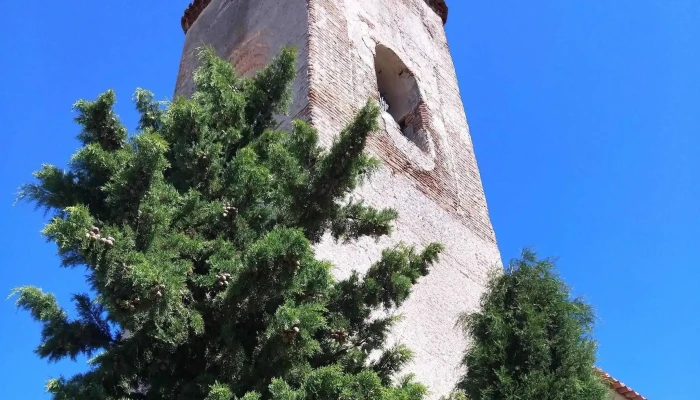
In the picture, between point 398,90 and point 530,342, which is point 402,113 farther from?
point 530,342

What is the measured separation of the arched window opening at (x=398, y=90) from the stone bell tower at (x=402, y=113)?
14 millimetres

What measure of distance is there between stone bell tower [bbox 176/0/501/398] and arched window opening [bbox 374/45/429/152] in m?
0.01

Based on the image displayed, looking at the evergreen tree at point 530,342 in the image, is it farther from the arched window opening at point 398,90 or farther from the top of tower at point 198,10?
the top of tower at point 198,10

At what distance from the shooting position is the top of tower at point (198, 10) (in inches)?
434

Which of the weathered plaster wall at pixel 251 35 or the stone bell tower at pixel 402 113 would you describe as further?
the weathered plaster wall at pixel 251 35

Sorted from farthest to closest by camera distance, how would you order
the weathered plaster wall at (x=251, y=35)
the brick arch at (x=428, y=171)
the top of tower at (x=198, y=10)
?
the top of tower at (x=198, y=10)
the weathered plaster wall at (x=251, y=35)
the brick arch at (x=428, y=171)

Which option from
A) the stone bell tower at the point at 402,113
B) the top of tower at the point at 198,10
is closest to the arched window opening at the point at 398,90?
the stone bell tower at the point at 402,113

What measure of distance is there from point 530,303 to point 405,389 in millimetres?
1439

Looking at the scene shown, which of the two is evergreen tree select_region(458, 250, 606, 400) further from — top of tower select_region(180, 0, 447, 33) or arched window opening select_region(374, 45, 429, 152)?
top of tower select_region(180, 0, 447, 33)

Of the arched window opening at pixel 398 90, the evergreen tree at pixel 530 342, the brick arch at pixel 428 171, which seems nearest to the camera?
the evergreen tree at pixel 530 342

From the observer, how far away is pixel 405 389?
12.0ft

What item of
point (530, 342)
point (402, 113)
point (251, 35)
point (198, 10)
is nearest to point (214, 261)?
point (530, 342)

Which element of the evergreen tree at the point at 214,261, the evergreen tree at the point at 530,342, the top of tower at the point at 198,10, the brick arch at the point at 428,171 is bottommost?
the evergreen tree at the point at 214,261

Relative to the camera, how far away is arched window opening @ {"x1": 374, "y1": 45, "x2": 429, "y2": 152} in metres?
8.87
